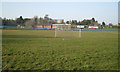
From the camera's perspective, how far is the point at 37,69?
5020 millimetres

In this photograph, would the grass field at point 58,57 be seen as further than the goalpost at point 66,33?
No

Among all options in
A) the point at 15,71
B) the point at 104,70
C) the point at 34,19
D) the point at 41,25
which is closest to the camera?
the point at 15,71

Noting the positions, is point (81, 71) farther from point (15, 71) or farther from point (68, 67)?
point (15, 71)

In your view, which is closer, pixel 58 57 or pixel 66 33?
pixel 58 57

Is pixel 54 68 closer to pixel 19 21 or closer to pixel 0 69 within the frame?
pixel 0 69

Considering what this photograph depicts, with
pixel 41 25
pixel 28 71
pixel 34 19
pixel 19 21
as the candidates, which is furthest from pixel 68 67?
pixel 19 21

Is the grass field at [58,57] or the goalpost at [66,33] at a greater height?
the goalpost at [66,33]

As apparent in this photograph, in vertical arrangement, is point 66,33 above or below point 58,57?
above

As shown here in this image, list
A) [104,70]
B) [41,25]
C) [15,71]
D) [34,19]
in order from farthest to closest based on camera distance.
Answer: [34,19] < [41,25] < [104,70] < [15,71]

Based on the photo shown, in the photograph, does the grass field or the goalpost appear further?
the goalpost

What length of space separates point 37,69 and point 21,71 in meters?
0.57

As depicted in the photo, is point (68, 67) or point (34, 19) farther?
point (34, 19)

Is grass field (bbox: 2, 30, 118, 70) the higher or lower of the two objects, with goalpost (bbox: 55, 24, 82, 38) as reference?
lower

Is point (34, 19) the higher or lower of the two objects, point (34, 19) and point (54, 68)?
the higher
